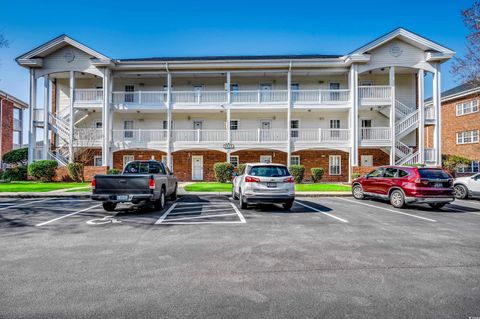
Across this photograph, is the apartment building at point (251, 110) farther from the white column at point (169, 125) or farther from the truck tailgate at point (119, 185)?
the truck tailgate at point (119, 185)

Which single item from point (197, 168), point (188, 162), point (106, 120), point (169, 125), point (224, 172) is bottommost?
point (224, 172)

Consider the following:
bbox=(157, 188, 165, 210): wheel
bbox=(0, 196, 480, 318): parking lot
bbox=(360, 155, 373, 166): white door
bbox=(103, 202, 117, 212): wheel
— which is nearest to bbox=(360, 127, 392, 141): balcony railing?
bbox=(360, 155, 373, 166): white door

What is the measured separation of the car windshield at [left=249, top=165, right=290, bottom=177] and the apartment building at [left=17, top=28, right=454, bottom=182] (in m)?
11.5

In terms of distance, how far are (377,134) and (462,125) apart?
1445 centimetres

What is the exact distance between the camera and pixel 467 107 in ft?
90.6

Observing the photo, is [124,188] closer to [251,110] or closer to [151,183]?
[151,183]

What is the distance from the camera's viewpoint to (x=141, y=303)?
10.2 ft

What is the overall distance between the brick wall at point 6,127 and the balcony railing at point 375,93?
37251 millimetres

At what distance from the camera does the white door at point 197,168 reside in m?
23.5

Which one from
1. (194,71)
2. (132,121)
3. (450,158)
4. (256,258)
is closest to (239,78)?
(194,71)

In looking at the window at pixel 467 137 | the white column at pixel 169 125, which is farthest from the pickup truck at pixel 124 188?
the window at pixel 467 137

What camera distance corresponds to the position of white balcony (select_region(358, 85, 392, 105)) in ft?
68.0

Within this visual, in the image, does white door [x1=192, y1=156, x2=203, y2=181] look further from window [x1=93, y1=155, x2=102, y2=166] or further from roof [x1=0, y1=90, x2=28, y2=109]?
roof [x1=0, y1=90, x2=28, y2=109]

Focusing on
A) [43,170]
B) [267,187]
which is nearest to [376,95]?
[267,187]
